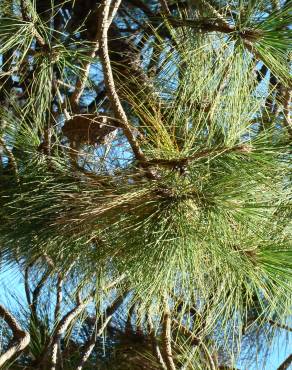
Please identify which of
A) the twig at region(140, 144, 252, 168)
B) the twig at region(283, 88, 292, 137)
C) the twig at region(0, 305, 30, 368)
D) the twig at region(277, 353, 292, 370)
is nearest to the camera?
the twig at region(140, 144, 252, 168)

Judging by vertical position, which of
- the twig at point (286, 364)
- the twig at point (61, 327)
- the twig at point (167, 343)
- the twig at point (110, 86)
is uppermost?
the twig at point (110, 86)

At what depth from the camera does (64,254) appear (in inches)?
49.9

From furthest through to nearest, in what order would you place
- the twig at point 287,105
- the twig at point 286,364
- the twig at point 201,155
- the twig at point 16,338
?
1. the twig at point 286,364
2. the twig at point 16,338
3. the twig at point 287,105
4. the twig at point 201,155

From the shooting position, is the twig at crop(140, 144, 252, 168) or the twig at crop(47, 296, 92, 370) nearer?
the twig at crop(140, 144, 252, 168)

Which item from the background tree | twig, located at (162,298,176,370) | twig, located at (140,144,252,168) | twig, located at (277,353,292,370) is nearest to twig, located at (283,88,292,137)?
the background tree

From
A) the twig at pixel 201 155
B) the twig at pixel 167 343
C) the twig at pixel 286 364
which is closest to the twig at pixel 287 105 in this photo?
the twig at pixel 201 155

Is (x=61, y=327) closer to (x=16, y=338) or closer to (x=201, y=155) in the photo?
(x=16, y=338)

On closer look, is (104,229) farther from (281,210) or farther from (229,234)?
(281,210)

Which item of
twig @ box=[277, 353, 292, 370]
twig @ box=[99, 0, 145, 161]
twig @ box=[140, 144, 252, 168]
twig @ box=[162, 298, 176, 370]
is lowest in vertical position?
twig @ box=[277, 353, 292, 370]

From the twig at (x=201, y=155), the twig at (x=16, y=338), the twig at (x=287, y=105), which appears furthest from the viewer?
the twig at (x=16, y=338)

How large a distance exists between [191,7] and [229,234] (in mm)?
409

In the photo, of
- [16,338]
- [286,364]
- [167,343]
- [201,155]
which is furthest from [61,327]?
[201,155]

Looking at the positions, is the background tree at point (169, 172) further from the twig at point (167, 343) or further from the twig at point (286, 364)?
the twig at point (286, 364)

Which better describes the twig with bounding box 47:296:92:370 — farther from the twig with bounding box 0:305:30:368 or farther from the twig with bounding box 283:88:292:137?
the twig with bounding box 283:88:292:137
